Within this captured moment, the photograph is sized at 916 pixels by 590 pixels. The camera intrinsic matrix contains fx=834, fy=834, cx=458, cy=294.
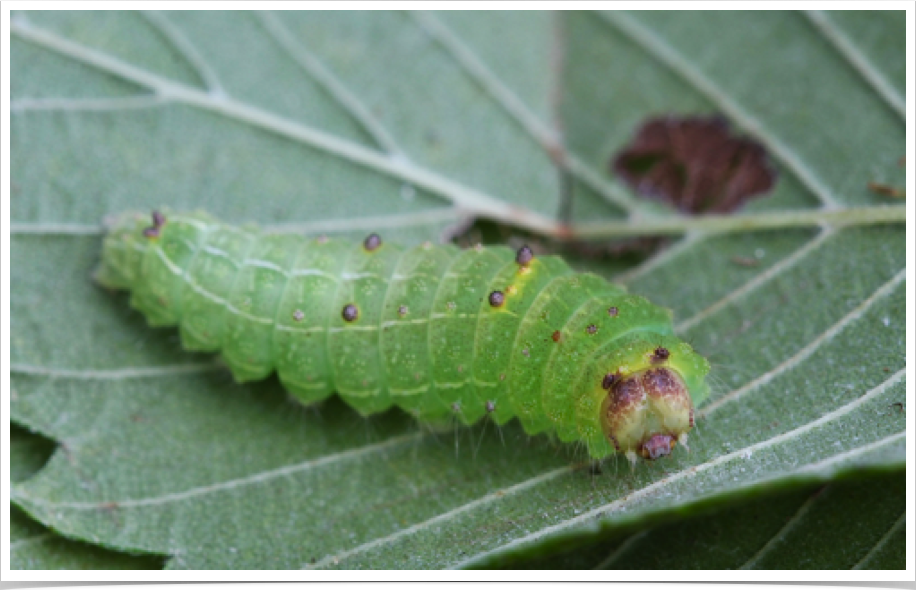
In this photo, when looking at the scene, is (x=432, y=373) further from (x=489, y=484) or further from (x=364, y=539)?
(x=364, y=539)

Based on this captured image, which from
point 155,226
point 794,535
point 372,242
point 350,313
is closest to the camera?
point 794,535

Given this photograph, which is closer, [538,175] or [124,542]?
[124,542]

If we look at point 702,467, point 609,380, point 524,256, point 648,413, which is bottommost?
point 702,467

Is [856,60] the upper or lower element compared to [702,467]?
upper

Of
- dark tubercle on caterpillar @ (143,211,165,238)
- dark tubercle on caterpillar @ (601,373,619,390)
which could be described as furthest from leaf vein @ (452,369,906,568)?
dark tubercle on caterpillar @ (143,211,165,238)

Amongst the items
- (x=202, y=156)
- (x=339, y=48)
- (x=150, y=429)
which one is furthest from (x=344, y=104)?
(x=150, y=429)

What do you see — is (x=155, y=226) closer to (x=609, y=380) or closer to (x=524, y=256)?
(x=524, y=256)

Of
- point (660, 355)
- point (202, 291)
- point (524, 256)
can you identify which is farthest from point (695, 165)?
point (202, 291)
